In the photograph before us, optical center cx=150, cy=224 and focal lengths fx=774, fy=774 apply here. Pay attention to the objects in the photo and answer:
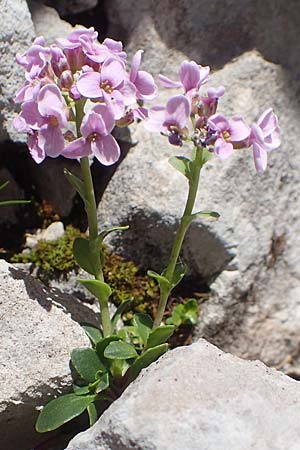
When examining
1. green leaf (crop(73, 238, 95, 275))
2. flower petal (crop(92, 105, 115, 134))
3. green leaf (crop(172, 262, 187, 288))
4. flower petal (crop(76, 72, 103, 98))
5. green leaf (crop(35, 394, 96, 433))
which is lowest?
green leaf (crop(35, 394, 96, 433))

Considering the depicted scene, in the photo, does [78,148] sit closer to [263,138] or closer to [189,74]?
[189,74]

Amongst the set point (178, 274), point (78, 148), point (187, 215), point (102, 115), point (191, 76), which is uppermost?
point (191, 76)

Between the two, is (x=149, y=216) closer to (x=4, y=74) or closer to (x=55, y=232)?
(x=55, y=232)

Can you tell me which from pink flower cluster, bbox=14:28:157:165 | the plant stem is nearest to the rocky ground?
the plant stem

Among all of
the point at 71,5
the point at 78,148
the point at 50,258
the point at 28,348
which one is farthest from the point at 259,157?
the point at 71,5

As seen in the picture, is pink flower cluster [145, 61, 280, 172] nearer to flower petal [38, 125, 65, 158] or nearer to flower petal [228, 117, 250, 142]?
flower petal [228, 117, 250, 142]
